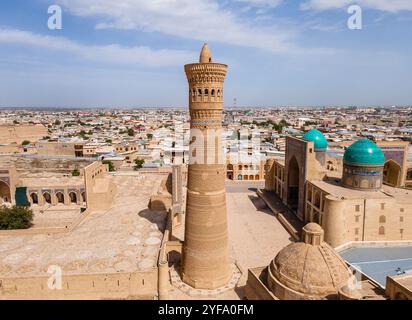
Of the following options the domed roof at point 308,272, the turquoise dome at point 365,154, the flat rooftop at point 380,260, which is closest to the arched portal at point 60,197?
the domed roof at point 308,272

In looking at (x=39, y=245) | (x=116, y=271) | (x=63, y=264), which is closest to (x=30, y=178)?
(x=39, y=245)

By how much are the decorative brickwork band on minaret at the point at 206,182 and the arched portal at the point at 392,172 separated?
25585 millimetres

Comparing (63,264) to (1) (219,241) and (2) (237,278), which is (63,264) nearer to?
(1) (219,241)

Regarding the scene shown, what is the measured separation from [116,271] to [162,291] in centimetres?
249

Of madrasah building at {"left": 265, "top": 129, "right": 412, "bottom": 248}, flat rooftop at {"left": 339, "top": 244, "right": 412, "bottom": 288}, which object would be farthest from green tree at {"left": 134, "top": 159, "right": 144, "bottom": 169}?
flat rooftop at {"left": 339, "top": 244, "right": 412, "bottom": 288}

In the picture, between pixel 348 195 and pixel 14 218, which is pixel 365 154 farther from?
pixel 14 218

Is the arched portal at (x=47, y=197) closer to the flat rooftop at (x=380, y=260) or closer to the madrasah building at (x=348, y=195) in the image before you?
the madrasah building at (x=348, y=195)

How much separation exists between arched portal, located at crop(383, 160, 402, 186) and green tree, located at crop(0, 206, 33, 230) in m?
34.7

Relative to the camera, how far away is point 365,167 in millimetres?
22469

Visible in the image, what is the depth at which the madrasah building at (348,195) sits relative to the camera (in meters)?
19.9

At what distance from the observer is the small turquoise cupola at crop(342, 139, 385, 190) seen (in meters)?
22.5

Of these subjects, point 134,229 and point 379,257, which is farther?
point 134,229
